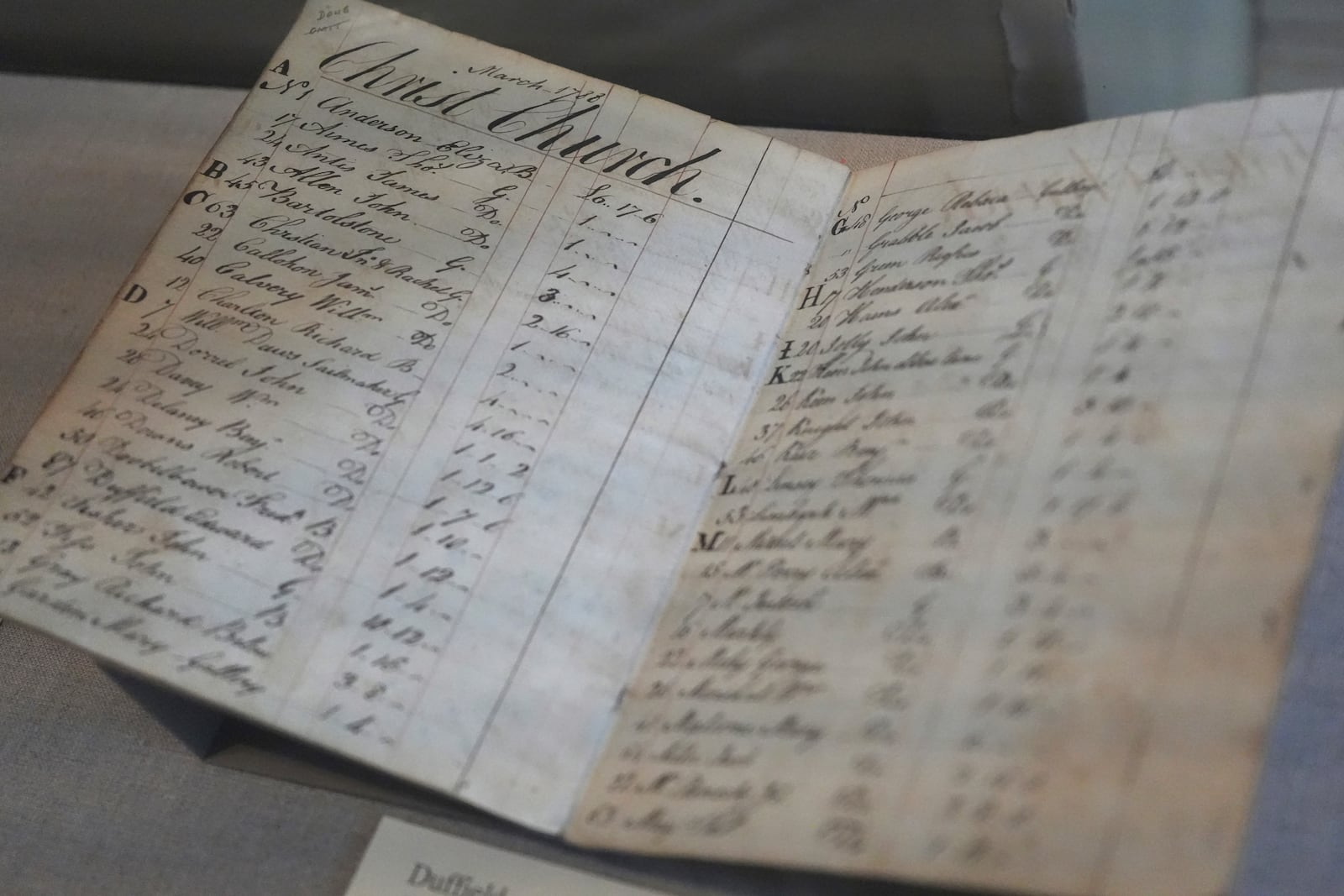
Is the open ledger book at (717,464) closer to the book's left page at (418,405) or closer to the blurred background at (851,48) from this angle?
the book's left page at (418,405)

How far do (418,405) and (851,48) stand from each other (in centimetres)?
54

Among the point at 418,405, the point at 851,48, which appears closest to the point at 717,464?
the point at 418,405

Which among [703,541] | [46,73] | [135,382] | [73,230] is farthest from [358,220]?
[46,73]

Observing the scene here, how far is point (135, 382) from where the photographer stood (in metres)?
0.68

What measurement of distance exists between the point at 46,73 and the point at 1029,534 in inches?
43.3

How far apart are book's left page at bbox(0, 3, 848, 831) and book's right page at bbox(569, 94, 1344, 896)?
54 mm

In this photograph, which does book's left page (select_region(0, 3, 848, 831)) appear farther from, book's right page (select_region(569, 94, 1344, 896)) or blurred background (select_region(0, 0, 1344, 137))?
blurred background (select_region(0, 0, 1344, 137))

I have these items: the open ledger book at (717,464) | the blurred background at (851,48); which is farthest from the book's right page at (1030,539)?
the blurred background at (851,48)

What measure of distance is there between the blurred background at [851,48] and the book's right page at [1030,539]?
0.95 feet

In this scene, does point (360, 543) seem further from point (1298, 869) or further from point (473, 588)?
point (1298, 869)

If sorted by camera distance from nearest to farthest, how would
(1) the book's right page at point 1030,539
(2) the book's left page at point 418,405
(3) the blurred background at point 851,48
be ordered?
(1) the book's right page at point 1030,539
(2) the book's left page at point 418,405
(3) the blurred background at point 851,48

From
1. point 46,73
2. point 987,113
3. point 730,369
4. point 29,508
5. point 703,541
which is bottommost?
point 29,508

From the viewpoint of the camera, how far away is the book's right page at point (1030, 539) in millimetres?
492

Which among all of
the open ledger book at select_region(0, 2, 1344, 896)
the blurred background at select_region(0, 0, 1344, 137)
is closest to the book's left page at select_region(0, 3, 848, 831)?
the open ledger book at select_region(0, 2, 1344, 896)
